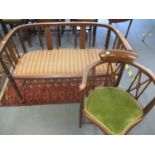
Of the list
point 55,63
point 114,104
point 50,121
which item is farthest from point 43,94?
point 114,104

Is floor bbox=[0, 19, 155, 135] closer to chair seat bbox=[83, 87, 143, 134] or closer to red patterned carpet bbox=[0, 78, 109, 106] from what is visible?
red patterned carpet bbox=[0, 78, 109, 106]

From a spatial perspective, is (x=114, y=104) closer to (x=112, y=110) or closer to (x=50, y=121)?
(x=112, y=110)

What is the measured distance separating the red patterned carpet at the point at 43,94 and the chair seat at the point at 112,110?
54cm

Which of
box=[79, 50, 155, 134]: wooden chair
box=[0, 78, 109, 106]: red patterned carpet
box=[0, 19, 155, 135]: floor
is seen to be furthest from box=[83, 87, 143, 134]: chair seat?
box=[0, 78, 109, 106]: red patterned carpet

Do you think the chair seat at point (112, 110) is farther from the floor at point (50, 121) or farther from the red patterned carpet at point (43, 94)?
the red patterned carpet at point (43, 94)

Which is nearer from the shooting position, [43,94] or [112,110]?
[112,110]

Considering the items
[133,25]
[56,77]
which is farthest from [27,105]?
[133,25]

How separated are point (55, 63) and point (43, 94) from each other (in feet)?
1.50

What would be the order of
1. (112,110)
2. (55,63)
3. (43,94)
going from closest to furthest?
(112,110) → (55,63) → (43,94)

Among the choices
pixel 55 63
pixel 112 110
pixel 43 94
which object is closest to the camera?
pixel 112 110

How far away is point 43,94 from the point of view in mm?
1850
